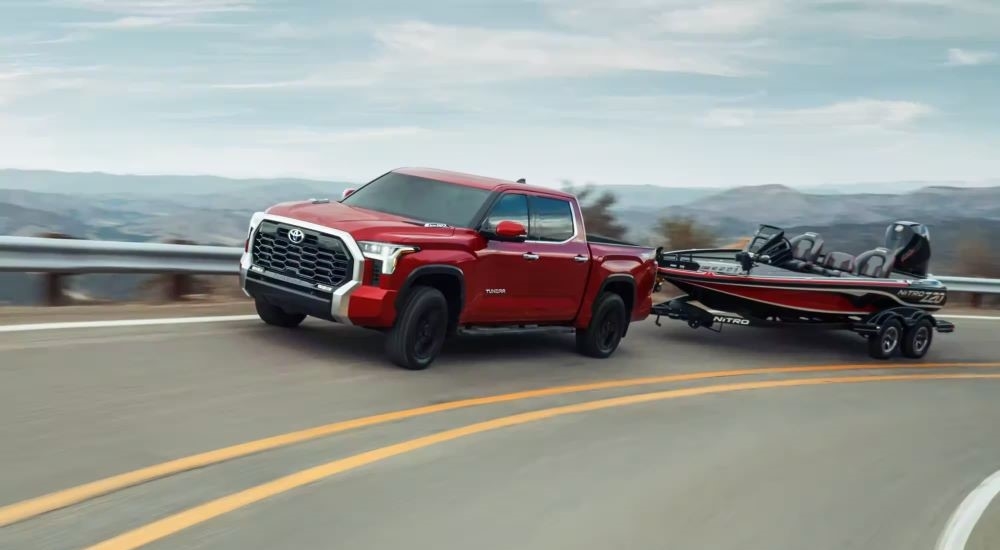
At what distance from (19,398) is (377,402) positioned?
2494mm

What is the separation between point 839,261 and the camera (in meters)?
14.6

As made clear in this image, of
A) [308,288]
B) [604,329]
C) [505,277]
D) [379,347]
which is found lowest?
[379,347]

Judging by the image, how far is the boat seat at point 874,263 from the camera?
1440cm

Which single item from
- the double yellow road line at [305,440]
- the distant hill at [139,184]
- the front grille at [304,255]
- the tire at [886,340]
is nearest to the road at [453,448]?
the double yellow road line at [305,440]

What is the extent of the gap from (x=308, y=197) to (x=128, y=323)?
252cm

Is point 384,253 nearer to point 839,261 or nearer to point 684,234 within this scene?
point 839,261

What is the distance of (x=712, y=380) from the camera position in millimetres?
11438

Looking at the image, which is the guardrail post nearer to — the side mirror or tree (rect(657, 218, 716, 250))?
the side mirror

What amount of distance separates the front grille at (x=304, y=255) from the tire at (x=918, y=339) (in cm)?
839

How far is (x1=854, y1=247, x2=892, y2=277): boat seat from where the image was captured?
14.4 m

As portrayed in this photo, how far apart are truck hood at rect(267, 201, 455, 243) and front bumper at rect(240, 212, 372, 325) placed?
0.08 metres

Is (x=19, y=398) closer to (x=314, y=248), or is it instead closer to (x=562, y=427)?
(x=314, y=248)

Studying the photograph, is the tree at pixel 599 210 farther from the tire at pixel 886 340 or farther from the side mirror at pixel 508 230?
the side mirror at pixel 508 230

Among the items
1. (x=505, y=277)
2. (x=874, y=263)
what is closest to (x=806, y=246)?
(x=874, y=263)
